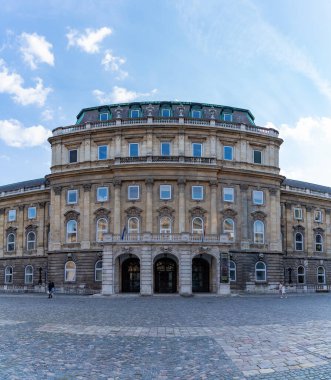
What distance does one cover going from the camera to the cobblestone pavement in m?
10.7

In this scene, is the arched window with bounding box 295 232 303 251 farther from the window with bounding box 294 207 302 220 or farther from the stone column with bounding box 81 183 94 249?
the stone column with bounding box 81 183 94 249

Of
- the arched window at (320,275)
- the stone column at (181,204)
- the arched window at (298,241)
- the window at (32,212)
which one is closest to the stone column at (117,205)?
the stone column at (181,204)

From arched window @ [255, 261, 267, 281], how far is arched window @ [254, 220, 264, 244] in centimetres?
254

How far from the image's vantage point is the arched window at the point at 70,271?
165ft

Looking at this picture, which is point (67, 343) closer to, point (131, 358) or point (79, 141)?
point (131, 358)

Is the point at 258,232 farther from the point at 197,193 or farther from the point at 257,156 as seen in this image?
the point at 257,156

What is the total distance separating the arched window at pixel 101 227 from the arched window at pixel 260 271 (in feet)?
58.3

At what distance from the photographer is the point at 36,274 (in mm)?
57281

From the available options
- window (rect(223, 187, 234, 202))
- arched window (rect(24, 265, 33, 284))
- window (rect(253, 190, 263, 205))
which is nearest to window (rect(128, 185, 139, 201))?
window (rect(223, 187, 234, 202))

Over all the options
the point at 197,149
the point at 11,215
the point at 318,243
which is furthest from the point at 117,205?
the point at 318,243

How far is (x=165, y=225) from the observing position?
161 ft

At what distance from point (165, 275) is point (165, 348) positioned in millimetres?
34658

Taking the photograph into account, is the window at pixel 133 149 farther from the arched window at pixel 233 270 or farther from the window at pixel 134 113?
the arched window at pixel 233 270

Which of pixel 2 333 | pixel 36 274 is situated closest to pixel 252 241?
pixel 36 274
